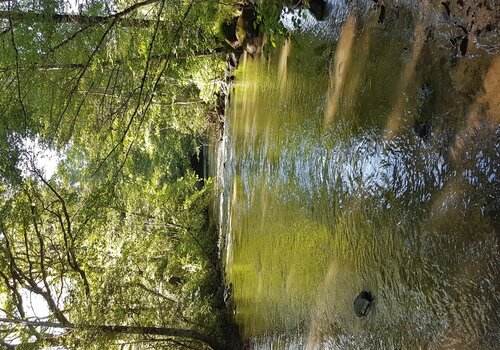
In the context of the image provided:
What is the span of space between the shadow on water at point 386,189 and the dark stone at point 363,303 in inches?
1.9

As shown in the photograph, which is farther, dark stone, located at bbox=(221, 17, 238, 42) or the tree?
dark stone, located at bbox=(221, 17, 238, 42)

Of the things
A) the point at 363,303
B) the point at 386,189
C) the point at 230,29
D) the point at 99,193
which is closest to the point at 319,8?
the point at 386,189

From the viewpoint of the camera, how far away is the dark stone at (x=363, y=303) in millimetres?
3707

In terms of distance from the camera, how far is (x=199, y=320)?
27.8 ft

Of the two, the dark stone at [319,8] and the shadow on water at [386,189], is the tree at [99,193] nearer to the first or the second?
the dark stone at [319,8]

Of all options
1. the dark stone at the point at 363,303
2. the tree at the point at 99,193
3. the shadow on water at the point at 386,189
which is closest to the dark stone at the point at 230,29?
the tree at the point at 99,193

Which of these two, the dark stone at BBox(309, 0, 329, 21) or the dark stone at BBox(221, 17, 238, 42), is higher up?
the dark stone at BBox(309, 0, 329, 21)

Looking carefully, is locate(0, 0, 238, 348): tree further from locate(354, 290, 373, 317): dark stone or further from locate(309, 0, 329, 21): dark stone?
locate(354, 290, 373, 317): dark stone

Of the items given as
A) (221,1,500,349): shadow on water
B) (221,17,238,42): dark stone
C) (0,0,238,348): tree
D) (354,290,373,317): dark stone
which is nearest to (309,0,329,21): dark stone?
(221,1,500,349): shadow on water

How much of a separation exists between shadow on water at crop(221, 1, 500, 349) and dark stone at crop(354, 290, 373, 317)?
47 millimetres

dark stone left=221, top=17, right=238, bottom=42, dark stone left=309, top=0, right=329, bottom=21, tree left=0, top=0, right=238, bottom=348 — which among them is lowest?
tree left=0, top=0, right=238, bottom=348

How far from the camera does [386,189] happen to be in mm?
3621

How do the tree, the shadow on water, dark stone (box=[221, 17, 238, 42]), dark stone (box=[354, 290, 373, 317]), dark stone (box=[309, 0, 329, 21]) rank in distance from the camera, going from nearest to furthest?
the shadow on water, dark stone (box=[354, 290, 373, 317]), dark stone (box=[309, 0, 329, 21]), the tree, dark stone (box=[221, 17, 238, 42])

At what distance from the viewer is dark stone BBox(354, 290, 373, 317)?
146 inches
